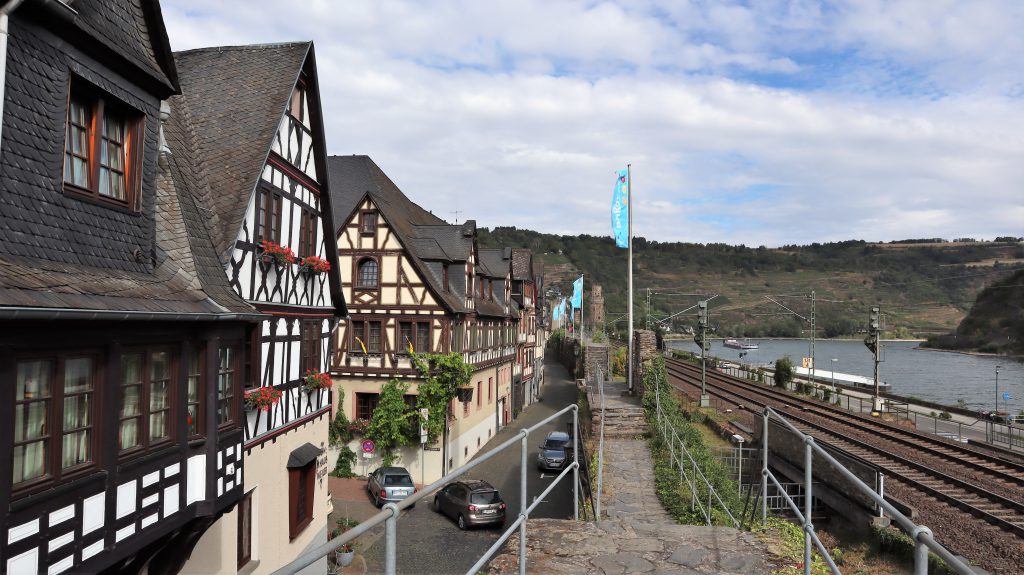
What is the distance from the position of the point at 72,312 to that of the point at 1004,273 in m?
137

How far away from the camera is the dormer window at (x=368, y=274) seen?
27812 millimetres

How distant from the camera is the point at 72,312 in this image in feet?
21.8

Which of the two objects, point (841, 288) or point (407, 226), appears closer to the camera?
point (407, 226)

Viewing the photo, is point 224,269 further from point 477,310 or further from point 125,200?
point 477,310

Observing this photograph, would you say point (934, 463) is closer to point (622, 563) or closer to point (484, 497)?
point (484, 497)

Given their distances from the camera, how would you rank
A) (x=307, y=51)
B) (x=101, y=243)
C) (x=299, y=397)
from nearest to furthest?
(x=101, y=243), (x=307, y=51), (x=299, y=397)

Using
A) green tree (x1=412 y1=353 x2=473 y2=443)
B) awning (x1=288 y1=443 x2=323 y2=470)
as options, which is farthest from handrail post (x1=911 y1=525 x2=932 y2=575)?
green tree (x1=412 y1=353 x2=473 y2=443)

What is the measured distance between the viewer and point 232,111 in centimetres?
1395

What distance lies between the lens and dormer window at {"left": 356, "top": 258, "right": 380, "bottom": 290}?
91.2ft

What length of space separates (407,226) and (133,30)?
22516 mm

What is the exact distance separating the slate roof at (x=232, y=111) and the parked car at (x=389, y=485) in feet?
43.8

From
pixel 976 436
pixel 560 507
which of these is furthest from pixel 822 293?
pixel 560 507

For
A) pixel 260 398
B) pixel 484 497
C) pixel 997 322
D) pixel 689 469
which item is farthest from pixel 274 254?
pixel 997 322

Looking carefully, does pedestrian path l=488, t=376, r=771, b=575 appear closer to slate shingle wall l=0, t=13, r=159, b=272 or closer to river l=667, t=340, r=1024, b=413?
slate shingle wall l=0, t=13, r=159, b=272
